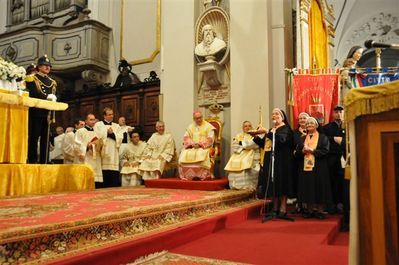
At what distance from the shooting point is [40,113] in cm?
577

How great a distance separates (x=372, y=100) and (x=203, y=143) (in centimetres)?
479

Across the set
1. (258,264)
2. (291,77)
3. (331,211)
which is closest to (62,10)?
(291,77)

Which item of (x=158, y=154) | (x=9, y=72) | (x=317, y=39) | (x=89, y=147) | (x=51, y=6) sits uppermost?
(x=51, y=6)

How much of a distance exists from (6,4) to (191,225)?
13.7m

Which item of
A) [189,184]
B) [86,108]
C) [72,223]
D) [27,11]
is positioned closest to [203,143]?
[189,184]

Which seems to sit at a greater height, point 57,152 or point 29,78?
point 29,78

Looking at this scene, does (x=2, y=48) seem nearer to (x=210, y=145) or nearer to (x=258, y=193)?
(x=210, y=145)

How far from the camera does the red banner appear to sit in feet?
20.2

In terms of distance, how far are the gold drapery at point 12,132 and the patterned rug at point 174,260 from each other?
3107 mm

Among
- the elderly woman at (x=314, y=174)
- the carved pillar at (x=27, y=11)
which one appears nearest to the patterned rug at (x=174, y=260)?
the elderly woman at (x=314, y=174)

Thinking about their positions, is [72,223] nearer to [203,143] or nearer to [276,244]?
[276,244]

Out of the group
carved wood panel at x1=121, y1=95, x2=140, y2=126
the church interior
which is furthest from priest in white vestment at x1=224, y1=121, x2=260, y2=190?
carved wood panel at x1=121, y1=95, x2=140, y2=126

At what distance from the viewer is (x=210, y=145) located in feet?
21.4

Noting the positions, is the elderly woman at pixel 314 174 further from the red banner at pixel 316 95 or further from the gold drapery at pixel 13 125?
the gold drapery at pixel 13 125
